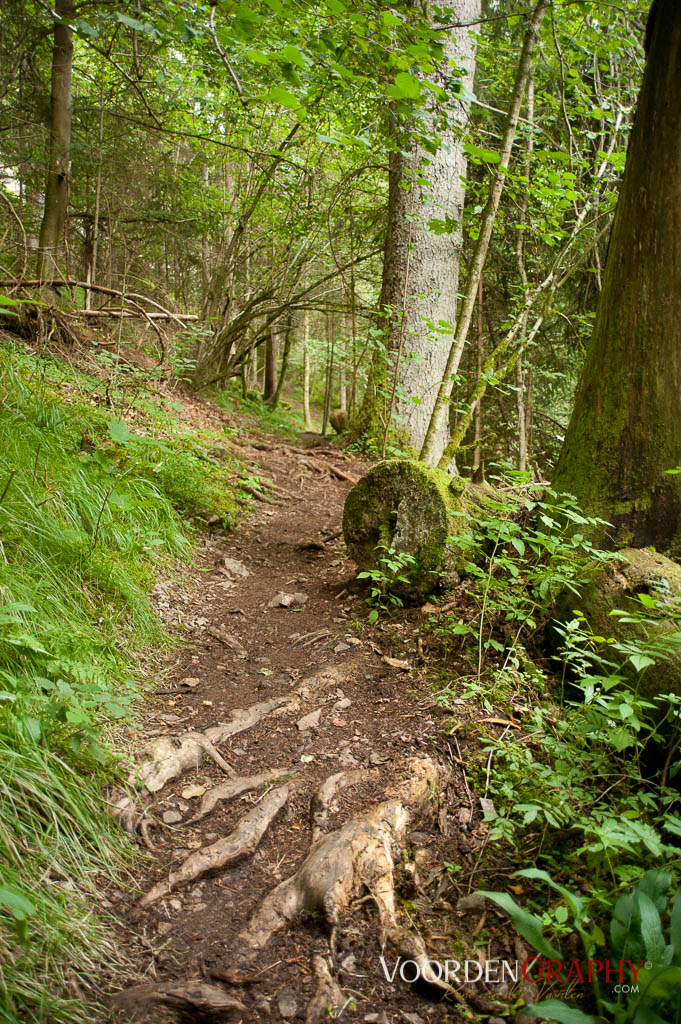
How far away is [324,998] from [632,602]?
7.75 ft

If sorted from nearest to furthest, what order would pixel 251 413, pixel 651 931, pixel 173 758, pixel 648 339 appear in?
pixel 651 931
pixel 173 758
pixel 648 339
pixel 251 413

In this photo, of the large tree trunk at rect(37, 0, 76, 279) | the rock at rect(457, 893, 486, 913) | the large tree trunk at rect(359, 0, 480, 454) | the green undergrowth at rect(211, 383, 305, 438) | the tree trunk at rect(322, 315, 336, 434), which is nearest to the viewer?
the rock at rect(457, 893, 486, 913)

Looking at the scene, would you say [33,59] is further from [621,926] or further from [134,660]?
[621,926]

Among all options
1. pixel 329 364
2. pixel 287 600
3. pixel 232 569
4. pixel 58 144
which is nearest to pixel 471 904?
pixel 287 600

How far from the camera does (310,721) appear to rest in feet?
10.9

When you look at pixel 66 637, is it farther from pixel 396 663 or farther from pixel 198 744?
pixel 396 663

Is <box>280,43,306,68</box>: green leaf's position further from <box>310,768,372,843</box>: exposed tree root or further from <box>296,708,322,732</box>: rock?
<box>310,768,372,843</box>: exposed tree root

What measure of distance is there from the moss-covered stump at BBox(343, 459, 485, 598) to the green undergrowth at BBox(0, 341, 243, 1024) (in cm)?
164

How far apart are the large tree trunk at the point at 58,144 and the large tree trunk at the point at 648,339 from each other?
23.2ft

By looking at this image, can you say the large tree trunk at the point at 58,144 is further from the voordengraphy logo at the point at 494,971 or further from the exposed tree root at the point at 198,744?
the voordengraphy logo at the point at 494,971

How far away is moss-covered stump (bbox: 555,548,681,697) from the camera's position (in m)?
2.81

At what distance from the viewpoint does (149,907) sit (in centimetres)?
222

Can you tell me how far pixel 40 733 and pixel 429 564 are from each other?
263 centimetres

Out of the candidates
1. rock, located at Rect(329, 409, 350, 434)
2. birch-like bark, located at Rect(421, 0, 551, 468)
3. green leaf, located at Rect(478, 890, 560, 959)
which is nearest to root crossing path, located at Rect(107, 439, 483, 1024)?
green leaf, located at Rect(478, 890, 560, 959)
